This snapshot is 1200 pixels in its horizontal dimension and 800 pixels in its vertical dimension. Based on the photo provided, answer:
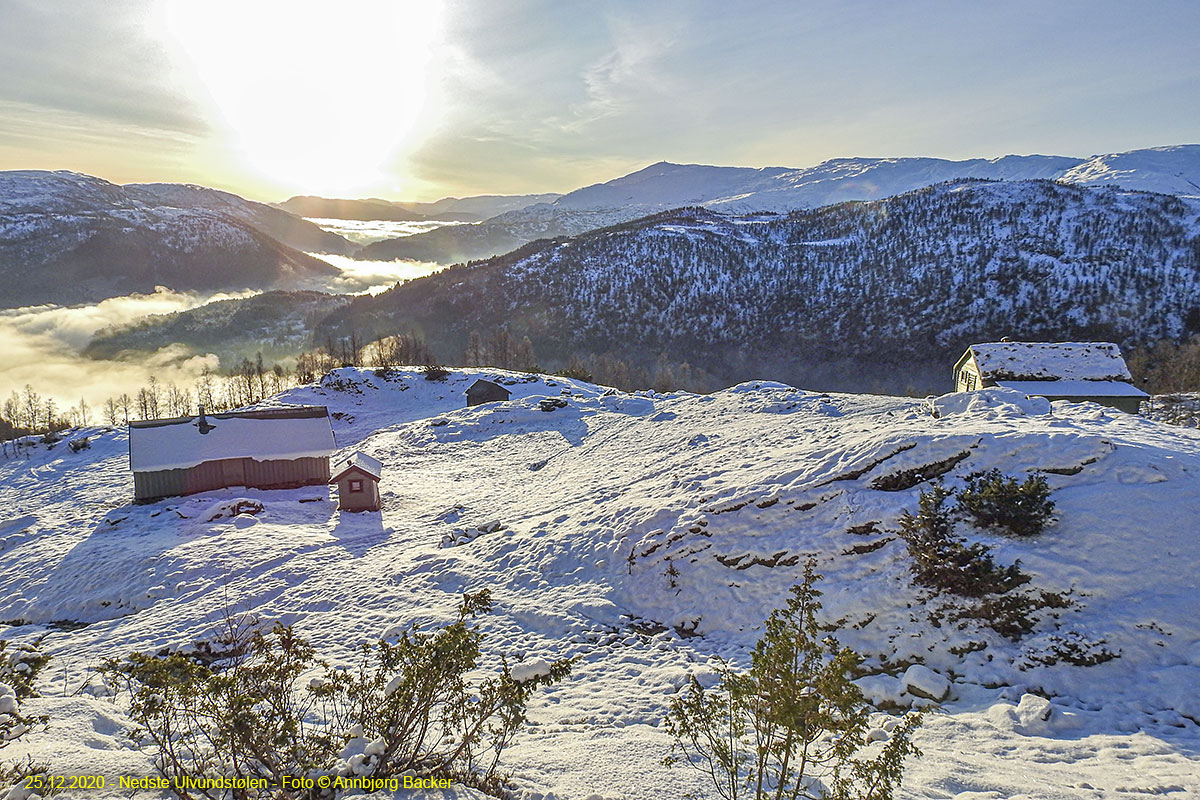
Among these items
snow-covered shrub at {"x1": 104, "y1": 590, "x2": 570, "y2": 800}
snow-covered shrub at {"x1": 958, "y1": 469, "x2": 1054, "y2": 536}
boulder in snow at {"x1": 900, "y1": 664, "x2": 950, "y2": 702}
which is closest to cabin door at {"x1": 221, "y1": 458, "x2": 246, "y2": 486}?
snow-covered shrub at {"x1": 104, "y1": 590, "x2": 570, "y2": 800}

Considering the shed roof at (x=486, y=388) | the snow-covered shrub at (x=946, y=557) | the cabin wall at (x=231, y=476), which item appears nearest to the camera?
the snow-covered shrub at (x=946, y=557)

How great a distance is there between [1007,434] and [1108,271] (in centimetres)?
15729

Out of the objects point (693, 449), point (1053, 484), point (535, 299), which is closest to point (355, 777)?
point (1053, 484)

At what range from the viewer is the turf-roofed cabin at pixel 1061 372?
40.9m

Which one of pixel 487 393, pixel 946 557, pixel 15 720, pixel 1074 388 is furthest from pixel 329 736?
pixel 1074 388

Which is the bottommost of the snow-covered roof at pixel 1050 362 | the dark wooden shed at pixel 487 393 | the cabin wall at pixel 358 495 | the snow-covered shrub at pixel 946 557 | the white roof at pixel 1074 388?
the cabin wall at pixel 358 495

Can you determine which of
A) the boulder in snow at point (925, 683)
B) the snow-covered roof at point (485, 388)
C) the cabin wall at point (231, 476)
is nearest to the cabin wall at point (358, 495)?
the cabin wall at point (231, 476)

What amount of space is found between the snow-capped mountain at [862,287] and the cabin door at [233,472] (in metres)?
102

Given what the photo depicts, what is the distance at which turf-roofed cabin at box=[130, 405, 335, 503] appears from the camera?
31.9 metres

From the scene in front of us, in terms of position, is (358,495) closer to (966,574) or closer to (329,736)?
(329,736)

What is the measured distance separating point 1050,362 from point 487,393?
156 feet

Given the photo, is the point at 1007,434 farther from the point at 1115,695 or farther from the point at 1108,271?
the point at 1108,271

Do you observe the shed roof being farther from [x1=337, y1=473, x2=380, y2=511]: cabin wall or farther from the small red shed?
[x1=337, y1=473, x2=380, y2=511]: cabin wall

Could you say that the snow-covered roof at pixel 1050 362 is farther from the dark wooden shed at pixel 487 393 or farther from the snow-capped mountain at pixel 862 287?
the snow-capped mountain at pixel 862 287
